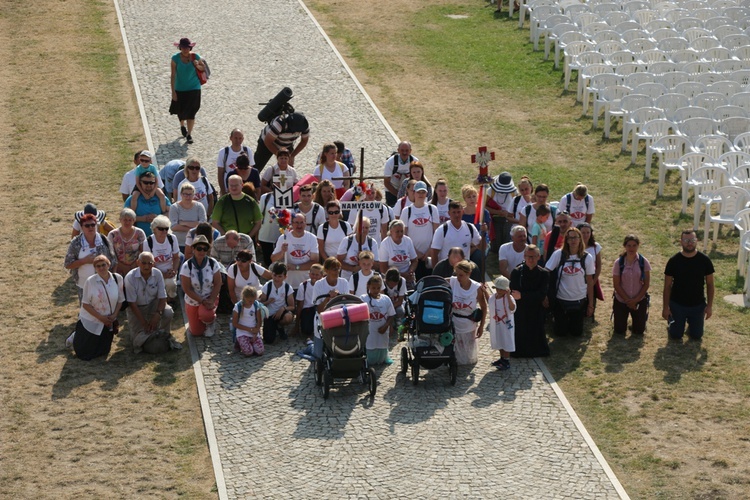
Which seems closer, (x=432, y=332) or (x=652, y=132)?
(x=432, y=332)

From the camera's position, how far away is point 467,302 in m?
14.9

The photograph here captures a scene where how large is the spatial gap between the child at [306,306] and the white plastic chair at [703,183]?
6.59 m

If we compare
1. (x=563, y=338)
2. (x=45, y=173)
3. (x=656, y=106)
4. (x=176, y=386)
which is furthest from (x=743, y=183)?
(x=45, y=173)

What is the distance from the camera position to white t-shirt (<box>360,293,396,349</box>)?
1481 cm

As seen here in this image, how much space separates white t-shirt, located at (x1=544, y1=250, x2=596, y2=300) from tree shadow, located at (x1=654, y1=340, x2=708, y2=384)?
1.20 meters

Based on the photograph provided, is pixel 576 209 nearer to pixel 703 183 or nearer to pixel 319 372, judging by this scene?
pixel 703 183

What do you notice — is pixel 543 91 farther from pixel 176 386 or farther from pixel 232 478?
pixel 232 478

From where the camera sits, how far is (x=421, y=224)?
1683 centimetres

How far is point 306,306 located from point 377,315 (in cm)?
120

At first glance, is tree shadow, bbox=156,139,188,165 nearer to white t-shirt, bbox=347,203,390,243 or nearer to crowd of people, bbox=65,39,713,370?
crowd of people, bbox=65,39,713,370

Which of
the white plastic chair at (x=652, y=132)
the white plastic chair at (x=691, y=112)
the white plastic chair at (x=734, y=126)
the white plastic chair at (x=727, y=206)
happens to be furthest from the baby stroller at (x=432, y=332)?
the white plastic chair at (x=734, y=126)

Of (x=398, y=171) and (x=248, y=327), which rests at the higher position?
(x=398, y=171)

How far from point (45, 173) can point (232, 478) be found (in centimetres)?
998

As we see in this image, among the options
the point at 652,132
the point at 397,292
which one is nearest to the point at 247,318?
the point at 397,292
